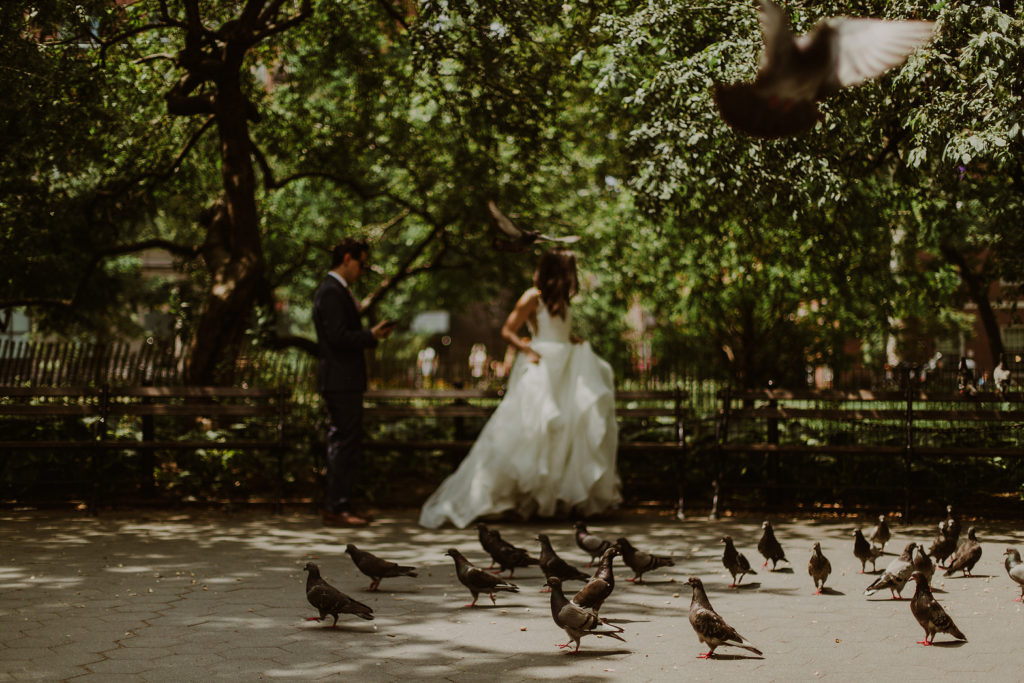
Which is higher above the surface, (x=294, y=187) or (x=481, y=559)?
(x=294, y=187)

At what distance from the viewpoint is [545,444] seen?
10359 millimetres

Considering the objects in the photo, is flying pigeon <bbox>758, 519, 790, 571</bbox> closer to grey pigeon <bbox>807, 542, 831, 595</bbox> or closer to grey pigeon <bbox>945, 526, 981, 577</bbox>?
grey pigeon <bbox>807, 542, 831, 595</bbox>

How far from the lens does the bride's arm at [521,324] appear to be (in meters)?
10.7

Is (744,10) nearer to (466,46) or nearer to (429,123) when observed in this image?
(466,46)

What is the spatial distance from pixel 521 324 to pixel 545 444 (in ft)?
4.36

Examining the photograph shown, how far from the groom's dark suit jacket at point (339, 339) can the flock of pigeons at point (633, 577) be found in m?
2.96

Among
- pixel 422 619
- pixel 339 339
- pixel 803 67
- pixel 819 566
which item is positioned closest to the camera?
pixel 803 67

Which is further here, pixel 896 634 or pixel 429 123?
pixel 429 123

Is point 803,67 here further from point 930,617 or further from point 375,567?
point 375,567

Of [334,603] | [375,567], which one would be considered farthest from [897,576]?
[334,603]

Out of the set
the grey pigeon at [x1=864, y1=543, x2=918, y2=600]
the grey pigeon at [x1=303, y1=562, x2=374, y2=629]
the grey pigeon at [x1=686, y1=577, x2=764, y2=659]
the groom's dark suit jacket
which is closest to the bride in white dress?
the groom's dark suit jacket

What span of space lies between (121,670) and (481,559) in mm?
3858

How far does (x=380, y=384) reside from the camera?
1403 centimetres

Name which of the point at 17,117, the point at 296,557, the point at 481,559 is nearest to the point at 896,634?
the point at 481,559
